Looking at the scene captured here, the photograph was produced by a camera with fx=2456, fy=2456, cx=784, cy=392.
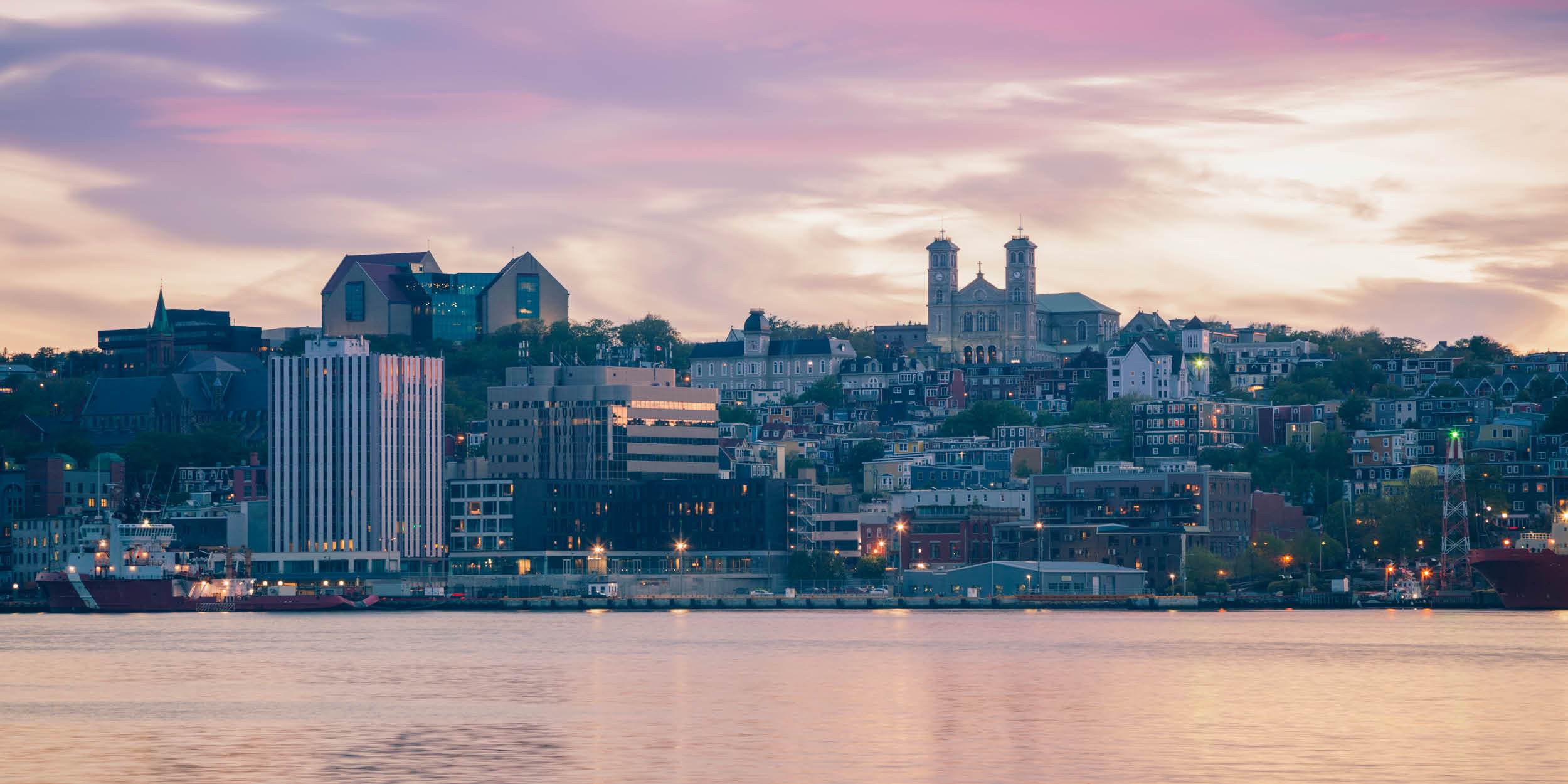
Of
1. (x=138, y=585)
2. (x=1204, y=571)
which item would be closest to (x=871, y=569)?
(x=1204, y=571)

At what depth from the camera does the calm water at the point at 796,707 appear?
189ft

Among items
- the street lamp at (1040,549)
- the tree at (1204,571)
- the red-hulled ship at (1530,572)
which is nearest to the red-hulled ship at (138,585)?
the street lamp at (1040,549)

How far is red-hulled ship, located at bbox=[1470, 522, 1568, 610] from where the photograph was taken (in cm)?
15912

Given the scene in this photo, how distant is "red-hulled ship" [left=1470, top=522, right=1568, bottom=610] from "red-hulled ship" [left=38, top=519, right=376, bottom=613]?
84.9 m

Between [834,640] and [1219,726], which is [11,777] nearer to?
[1219,726]

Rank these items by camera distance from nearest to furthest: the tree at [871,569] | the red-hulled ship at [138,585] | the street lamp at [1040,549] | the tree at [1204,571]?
the street lamp at [1040,549] → the red-hulled ship at [138,585] → the tree at [1204,571] → the tree at [871,569]

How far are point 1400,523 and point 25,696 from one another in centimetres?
12873

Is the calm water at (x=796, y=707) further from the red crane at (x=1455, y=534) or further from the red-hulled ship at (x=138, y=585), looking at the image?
the red-hulled ship at (x=138, y=585)

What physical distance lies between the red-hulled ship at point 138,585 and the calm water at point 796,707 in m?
55.0

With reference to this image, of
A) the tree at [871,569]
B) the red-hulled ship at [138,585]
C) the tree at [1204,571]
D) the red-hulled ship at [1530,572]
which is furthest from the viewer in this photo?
the tree at [871,569]

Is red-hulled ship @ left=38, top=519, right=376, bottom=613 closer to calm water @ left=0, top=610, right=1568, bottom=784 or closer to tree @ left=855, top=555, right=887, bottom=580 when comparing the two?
tree @ left=855, top=555, right=887, bottom=580

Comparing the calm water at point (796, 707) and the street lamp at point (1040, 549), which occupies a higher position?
the street lamp at point (1040, 549)

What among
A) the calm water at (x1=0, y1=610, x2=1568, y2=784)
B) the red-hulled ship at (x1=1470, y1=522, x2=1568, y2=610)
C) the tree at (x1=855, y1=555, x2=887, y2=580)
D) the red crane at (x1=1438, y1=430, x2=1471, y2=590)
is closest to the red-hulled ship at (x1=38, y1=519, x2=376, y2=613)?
the tree at (x1=855, y1=555, x2=887, y2=580)

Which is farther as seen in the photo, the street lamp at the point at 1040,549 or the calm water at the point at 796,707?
the street lamp at the point at 1040,549
